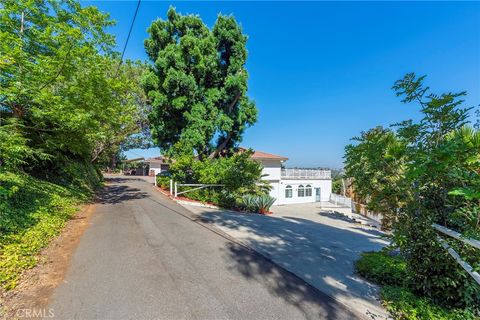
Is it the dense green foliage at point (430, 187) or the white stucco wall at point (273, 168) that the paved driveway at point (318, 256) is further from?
the white stucco wall at point (273, 168)

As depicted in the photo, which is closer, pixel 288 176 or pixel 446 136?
pixel 446 136

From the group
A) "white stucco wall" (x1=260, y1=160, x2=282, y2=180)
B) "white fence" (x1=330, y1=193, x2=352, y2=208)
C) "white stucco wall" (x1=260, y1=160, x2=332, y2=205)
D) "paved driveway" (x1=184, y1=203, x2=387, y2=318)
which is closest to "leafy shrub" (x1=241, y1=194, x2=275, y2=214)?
"paved driveway" (x1=184, y1=203, x2=387, y2=318)

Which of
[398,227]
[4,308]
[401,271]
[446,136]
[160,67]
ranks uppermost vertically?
[160,67]

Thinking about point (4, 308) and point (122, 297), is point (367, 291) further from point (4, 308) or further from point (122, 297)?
point (4, 308)

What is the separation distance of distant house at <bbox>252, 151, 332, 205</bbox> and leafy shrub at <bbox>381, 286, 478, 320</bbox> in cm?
1910

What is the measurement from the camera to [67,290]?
3400mm

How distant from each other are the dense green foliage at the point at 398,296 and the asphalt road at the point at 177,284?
0.73m

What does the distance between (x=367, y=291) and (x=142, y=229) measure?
5956 millimetres

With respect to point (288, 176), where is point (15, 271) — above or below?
below

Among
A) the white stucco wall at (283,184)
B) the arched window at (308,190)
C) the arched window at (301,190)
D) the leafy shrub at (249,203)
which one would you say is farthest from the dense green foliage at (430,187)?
the arched window at (308,190)

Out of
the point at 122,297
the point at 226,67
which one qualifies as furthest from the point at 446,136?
the point at 226,67

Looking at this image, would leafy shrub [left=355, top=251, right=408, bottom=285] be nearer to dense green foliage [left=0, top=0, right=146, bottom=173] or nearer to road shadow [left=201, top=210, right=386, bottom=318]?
road shadow [left=201, top=210, right=386, bottom=318]

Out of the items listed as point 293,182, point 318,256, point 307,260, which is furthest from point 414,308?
point 293,182

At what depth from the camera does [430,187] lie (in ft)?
10.5
